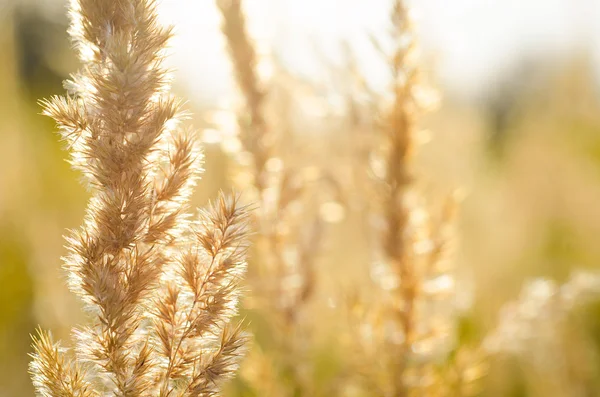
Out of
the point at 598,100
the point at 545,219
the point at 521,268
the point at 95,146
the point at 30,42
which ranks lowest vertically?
the point at 95,146

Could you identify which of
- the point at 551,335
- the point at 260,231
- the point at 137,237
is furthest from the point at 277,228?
the point at 551,335

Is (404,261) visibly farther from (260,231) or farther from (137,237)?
(137,237)

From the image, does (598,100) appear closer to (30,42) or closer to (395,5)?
(395,5)

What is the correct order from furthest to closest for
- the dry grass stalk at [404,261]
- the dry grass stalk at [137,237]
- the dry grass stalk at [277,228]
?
1. the dry grass stalk at [277,228]
2. the dry grass stalk at [404,261]
3. the dry grass stalk at [137,237]

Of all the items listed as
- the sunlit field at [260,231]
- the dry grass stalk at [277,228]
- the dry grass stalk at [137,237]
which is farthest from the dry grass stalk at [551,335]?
the dry grass stalk at [137,237]

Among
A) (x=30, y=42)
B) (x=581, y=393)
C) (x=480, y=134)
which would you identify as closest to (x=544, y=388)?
(x=581, y=393)

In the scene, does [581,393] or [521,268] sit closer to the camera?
[581,393]

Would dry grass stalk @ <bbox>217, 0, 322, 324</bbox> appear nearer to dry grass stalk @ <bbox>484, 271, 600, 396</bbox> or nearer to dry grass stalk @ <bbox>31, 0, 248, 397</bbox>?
dry grass stalk @ <bbox>484, 271, 600, 396</bbox>

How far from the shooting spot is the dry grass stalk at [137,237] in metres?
1.00

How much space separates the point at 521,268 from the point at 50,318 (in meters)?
3.23

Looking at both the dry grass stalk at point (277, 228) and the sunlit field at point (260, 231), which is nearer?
the sunlit field at point (260, 231)

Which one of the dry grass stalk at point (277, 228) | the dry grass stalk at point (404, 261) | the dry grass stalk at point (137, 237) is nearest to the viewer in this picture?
the dry grass stalk at point (137, 237)

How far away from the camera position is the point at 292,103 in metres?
2.39

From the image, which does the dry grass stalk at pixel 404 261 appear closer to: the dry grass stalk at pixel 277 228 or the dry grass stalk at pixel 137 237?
the dry grass stalk at pixel 277 228
